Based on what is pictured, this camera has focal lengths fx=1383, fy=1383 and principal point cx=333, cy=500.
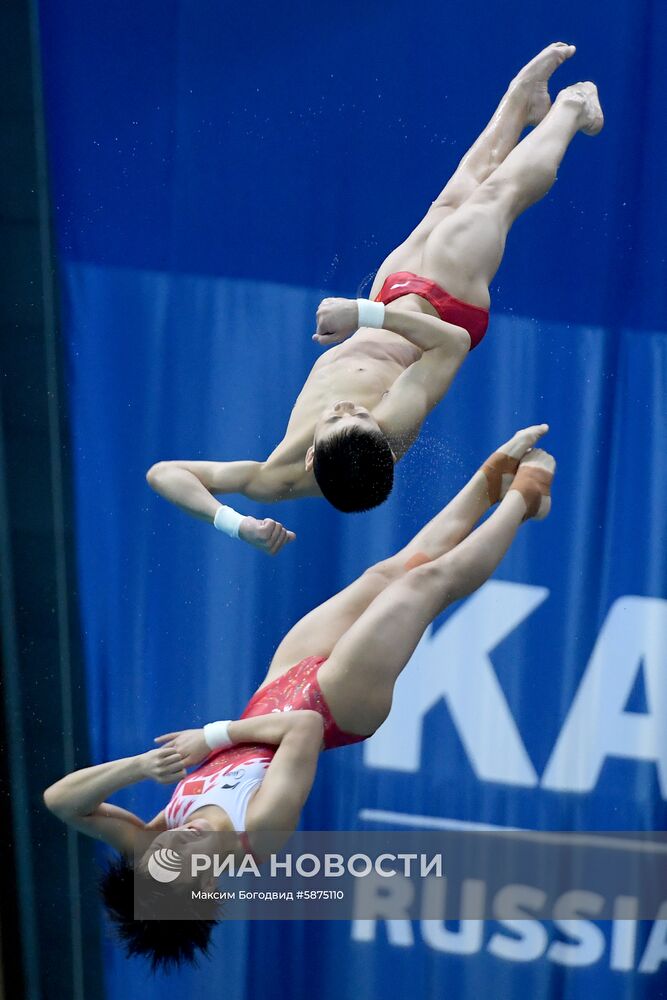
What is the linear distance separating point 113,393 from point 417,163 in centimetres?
120

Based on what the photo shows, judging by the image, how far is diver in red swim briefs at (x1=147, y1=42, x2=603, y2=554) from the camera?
9.23 feet

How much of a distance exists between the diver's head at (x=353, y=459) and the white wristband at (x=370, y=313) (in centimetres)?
19

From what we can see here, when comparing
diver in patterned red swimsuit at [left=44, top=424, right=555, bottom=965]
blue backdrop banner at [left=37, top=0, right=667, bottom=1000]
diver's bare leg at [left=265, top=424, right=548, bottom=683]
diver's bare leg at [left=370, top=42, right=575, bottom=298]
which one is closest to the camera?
diver in patterned red swimsuit at [left=44, top=424, right=555, bottom=965]

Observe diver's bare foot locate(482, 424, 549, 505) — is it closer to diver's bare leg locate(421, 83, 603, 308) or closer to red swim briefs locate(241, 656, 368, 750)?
diver's bare leg locate(421, 83, 603, 308)

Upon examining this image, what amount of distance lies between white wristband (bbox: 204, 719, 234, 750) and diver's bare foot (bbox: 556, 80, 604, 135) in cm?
165

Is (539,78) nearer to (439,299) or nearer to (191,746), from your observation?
(439,299)

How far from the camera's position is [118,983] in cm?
432

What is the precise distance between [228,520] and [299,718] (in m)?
0.45

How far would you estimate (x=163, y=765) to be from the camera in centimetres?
282

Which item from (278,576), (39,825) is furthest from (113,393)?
(39,825)

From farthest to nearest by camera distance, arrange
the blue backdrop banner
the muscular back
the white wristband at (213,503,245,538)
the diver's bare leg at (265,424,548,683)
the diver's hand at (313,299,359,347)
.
→ 1. the blue backdrop banner
2. the diver's bare leg at (265,424,548,683)
3. the muscular back
4. the white wristband at (213,503,245,538)
5. the diver's hand at (313,299,359,347)

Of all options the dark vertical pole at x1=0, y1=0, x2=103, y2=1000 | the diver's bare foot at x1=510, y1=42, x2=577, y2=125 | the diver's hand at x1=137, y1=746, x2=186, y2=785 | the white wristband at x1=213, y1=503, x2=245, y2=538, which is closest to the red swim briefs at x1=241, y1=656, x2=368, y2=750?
the diver's hand at x1=137, y1=746, x2=186, y2=785

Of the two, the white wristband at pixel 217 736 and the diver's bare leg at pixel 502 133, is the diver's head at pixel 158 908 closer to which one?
the white wristband at pixel 217 736

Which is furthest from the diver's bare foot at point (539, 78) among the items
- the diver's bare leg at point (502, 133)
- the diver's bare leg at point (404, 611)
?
the diver's bare leg at point (404, 611)
